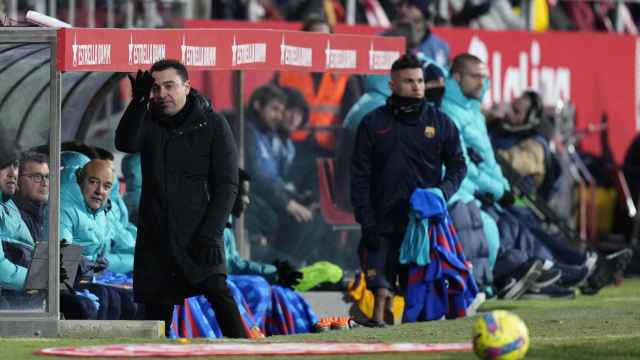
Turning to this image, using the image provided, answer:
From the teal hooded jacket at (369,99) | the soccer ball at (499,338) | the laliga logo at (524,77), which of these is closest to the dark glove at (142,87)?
the soccer ball at (499,338)

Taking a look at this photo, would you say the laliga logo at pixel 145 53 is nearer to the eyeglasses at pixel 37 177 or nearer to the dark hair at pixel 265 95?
the eyeglasses at pixel 37 177

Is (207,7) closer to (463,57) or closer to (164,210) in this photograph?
(463,57)

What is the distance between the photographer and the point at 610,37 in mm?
29125

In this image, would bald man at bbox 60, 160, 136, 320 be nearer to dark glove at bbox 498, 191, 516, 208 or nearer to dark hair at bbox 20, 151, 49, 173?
dark hair at bbox 20, 151, 49, 173

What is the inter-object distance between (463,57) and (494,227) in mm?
1561

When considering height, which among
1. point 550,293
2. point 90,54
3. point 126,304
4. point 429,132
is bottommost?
point 550,293

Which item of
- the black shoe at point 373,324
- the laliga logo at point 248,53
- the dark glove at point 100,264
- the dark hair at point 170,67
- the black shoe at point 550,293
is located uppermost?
the laliga logo at point 248,53

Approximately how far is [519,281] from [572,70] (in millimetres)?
7860

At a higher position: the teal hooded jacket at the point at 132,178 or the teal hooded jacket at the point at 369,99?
the teal hooded jacket at the point at 369,99

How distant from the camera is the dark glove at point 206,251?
1441 cm

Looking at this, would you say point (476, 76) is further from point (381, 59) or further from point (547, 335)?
point (547, 335)

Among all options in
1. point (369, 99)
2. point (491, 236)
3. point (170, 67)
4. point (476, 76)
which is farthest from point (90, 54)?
point (491, 236)

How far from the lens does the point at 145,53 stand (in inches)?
631

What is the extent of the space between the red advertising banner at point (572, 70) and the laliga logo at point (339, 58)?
839 centimetres
